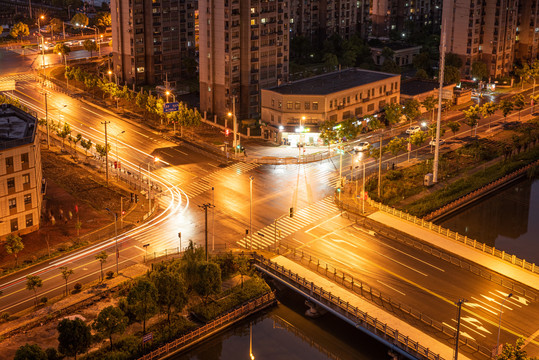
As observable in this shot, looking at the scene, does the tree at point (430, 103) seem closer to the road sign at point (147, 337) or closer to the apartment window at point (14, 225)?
the apartment window at point (14, 225)

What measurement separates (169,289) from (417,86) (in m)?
106

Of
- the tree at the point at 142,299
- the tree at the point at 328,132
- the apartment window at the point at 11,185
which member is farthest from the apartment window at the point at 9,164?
the tree at the point at 328,132

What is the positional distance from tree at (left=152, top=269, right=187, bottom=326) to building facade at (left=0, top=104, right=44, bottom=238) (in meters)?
30.5

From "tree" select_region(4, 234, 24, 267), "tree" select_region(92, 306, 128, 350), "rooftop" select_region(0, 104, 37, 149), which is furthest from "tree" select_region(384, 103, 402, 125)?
"tree" select_region(92, 306, 128, 350)

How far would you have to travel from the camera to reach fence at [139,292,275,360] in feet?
238

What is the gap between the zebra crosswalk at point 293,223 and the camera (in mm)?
93625

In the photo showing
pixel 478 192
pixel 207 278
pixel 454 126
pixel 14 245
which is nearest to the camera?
pixel 207 278

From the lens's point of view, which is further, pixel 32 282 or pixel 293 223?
pixel 293 223

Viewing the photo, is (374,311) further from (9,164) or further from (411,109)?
(411,109)

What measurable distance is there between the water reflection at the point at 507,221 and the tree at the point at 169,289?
47998 mm

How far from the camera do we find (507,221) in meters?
109

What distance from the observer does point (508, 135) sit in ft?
471

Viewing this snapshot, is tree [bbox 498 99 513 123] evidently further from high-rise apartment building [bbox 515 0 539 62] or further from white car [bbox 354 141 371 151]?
high-rise apartment building [bbox 515 0 539 62]

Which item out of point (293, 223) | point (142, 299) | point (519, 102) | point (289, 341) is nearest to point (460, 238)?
point (293, 223)
